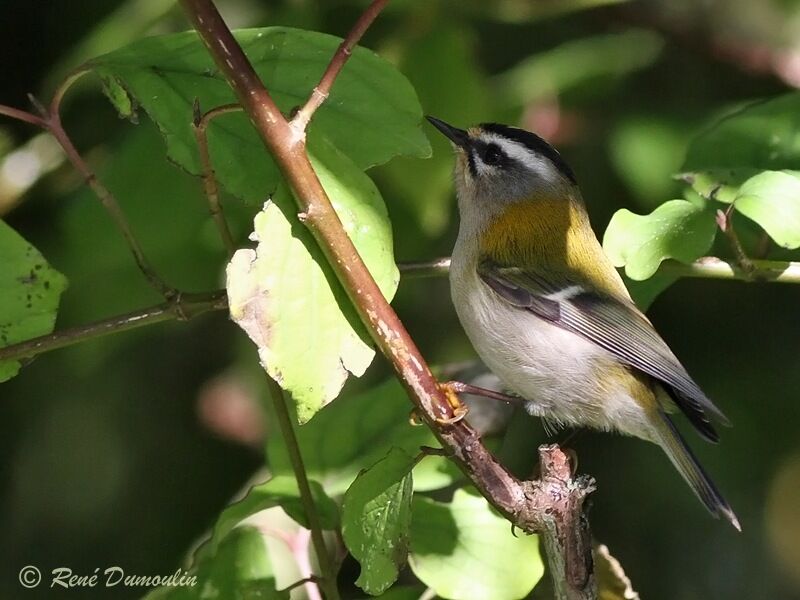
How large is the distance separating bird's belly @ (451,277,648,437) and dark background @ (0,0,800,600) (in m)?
0.56

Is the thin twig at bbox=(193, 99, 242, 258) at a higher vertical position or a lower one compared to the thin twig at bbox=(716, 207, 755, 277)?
higher

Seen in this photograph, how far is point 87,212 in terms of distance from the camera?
2.08 metres

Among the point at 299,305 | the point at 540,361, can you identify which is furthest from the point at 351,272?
the point at 540,361

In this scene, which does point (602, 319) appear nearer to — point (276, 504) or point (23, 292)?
point (276, 504)

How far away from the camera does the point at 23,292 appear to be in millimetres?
1410

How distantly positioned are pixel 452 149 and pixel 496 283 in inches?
20.3

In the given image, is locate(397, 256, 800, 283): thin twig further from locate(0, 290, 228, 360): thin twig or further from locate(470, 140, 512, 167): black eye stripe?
locate(470, 140, 512, 167): black eye stripe

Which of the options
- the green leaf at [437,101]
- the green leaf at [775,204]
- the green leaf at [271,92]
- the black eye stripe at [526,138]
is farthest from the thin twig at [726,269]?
the green leaf at [437,101]

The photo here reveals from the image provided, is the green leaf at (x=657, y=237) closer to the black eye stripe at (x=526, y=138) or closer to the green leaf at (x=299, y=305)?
the green leaf at (x=299, y=305)

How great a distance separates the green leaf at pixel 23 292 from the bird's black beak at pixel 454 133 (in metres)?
0.85

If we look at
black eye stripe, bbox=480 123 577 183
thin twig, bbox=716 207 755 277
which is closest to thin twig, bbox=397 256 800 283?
thin twig, bbox=716 207 755 277

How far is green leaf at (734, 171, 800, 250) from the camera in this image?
1.34 meters

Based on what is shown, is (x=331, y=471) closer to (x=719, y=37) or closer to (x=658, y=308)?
(x=658, y=308)

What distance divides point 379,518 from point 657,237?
1.69 feet
